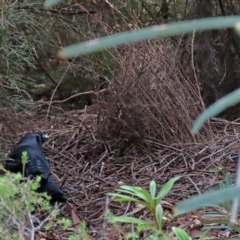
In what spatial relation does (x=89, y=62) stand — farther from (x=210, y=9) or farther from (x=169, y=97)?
(x=210, y=9)

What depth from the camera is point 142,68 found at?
3.60 metres

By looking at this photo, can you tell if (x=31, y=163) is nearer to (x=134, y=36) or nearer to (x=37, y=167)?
(x=37, y=167)

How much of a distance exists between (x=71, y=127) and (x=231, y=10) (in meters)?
1.77

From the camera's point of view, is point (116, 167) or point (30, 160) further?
point (116, 167)

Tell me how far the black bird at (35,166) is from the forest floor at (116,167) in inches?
4.1

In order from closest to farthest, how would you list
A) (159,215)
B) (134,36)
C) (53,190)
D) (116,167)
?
(134,36) < (159,215) < (53,190) < (116,167)

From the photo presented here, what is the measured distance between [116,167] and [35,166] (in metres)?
0.68

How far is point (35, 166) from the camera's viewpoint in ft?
10.1

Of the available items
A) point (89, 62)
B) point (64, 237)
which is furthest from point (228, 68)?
point (64, 237)

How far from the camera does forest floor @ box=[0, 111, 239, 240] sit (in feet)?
9.50

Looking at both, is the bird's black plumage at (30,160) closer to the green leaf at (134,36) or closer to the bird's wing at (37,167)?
the bird's wing at (37,167)

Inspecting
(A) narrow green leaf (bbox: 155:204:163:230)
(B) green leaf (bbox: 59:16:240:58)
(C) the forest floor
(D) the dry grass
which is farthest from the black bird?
(B) green leaf (bbox: 59:16:240:58)

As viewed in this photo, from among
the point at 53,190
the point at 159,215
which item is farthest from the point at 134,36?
the point at 53,190

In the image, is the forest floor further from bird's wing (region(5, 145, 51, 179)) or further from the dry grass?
bird's wing (region(5, 145, 51, 179))
